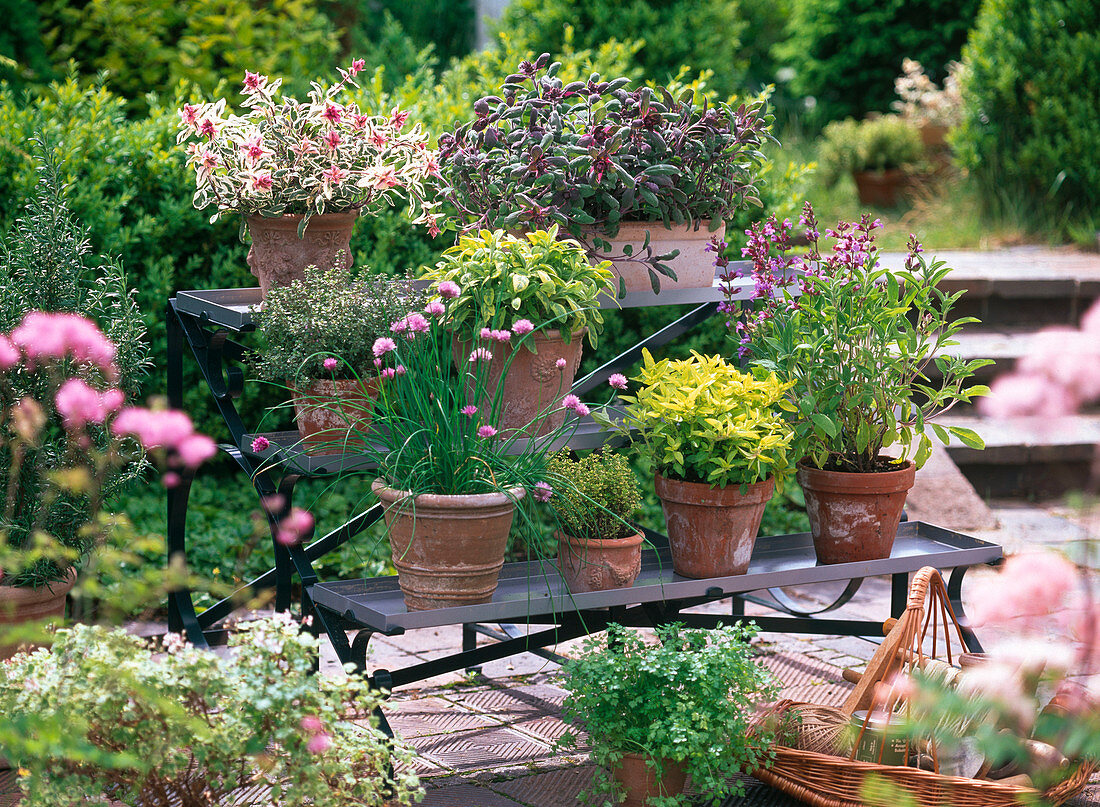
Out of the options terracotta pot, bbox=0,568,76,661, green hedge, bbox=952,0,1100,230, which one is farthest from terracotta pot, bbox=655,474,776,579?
green hedge, bbox=952,0,1100,230

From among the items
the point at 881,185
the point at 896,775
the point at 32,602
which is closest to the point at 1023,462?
the point at 896,775

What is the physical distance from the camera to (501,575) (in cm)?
280

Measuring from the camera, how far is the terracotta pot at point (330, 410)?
Result: 2617mm

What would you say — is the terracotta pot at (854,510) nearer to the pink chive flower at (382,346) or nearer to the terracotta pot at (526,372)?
the terracotta pot at (526,372)

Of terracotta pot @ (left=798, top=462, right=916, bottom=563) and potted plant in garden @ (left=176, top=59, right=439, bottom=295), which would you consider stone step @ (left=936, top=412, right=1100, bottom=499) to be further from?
potted plant in garden @ (left=176, top=59, right=439, bottom=295)

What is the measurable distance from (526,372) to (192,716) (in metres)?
1.10

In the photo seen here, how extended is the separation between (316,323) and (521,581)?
77 centimetres

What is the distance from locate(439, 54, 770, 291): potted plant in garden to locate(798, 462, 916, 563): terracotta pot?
0.64 m

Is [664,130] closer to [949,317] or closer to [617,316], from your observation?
[617,316]

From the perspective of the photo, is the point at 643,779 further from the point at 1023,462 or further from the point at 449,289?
the point at 1023,462

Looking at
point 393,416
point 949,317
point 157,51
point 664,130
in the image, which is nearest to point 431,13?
point 157,51

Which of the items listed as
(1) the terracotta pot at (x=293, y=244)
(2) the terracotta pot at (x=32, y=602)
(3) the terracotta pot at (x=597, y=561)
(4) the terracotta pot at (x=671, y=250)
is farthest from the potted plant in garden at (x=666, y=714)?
(2) the terracotta pot at (x=32, y=602)

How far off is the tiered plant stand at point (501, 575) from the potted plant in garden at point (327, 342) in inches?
3.2

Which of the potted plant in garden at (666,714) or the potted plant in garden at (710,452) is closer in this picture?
the potted plant in garden at (666,714)
